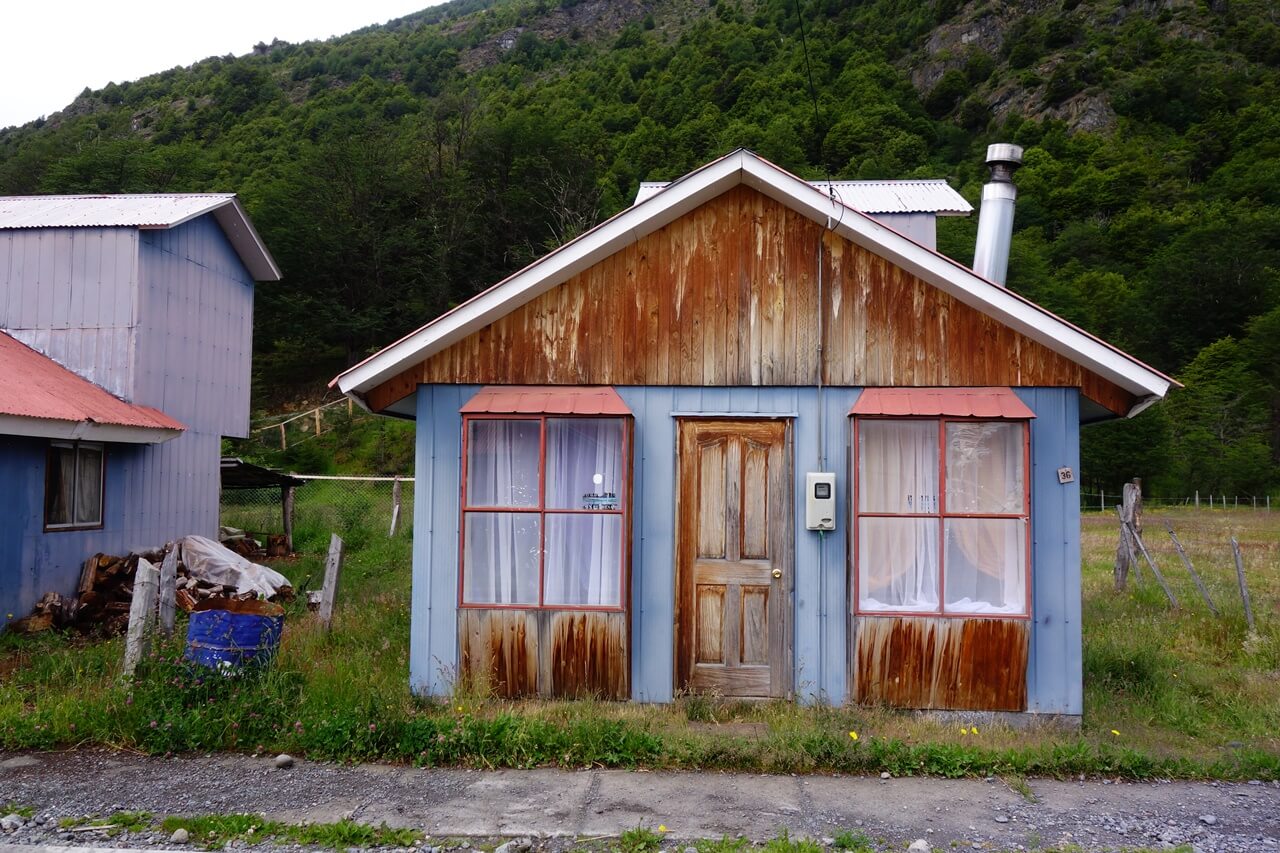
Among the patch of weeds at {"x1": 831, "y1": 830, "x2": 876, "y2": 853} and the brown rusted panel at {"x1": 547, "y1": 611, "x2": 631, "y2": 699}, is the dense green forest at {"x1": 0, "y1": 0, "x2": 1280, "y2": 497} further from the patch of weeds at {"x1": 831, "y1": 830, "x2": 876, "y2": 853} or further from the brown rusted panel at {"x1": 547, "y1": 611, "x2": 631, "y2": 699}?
the patch of weeds at {"x1": 831, "y1": 830, "x2": 876, "y2": 853}

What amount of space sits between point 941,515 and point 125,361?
451 inches

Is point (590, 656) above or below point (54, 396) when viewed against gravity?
below

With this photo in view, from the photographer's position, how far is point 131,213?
46.3ft

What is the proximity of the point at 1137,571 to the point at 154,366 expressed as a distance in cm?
1431

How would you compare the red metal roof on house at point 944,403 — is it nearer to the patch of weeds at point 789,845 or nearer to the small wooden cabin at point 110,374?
the patch of weeds at point 789,845

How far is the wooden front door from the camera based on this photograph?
26.3 feet

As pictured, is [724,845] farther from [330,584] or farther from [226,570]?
[226,570]

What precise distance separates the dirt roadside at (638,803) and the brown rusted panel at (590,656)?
1363 millimetres

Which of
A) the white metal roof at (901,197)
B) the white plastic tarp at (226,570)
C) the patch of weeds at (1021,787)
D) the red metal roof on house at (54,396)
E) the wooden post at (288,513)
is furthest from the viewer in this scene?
the wooden post at (288,513)

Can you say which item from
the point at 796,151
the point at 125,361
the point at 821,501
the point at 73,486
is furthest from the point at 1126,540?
the point at 796,151

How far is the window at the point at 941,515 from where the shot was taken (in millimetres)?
7789

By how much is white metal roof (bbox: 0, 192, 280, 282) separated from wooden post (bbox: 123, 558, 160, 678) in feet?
24.3

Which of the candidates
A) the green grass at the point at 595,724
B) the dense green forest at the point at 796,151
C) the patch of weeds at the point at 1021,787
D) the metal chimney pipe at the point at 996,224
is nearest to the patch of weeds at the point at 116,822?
the green grass at the point at 595,724

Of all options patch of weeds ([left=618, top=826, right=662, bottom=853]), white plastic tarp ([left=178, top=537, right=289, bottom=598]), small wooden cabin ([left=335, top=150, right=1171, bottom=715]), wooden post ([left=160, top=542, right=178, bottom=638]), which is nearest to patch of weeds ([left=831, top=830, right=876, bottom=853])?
patch of weeds ([left=618, top=826, right=662, bottom=853])
